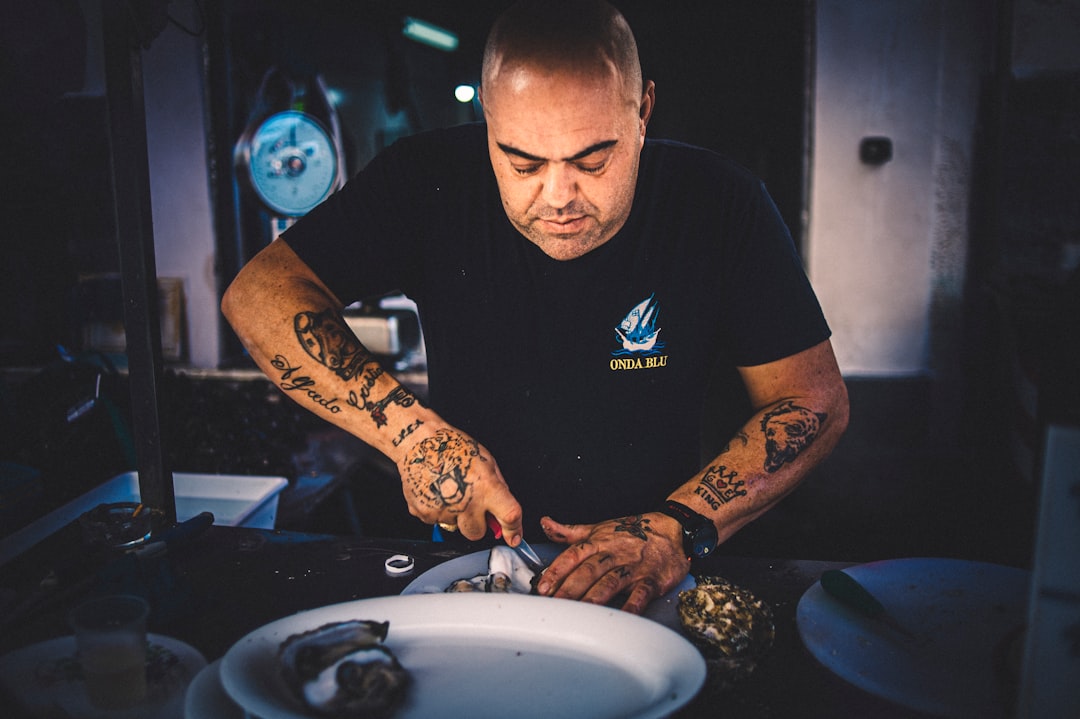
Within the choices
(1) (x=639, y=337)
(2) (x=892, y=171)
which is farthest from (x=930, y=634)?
(2) (x=892, y=171)

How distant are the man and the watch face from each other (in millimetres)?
2066

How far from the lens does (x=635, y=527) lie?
1396 mm

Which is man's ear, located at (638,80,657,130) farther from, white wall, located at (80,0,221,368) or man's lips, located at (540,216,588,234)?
white wall, located at (80,0,221,368)

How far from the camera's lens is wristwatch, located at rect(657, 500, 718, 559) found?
1424mm

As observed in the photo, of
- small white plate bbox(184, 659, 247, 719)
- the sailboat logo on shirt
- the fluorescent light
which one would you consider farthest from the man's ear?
the fluorescent light

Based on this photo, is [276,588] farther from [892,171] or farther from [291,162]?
[892,171]

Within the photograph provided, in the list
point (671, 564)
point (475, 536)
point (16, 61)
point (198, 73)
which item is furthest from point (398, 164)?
point (198, 73)

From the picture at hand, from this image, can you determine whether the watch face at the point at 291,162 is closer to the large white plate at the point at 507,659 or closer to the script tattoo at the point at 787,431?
the script tattoo at the point at 787,431

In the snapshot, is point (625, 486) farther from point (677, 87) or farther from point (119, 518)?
point (677, 87)

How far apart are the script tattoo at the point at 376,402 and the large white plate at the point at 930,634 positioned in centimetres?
87

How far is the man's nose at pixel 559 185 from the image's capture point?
1.50m

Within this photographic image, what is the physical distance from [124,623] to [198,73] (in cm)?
447

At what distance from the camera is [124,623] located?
0.95 m

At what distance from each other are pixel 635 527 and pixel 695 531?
0.13 m
